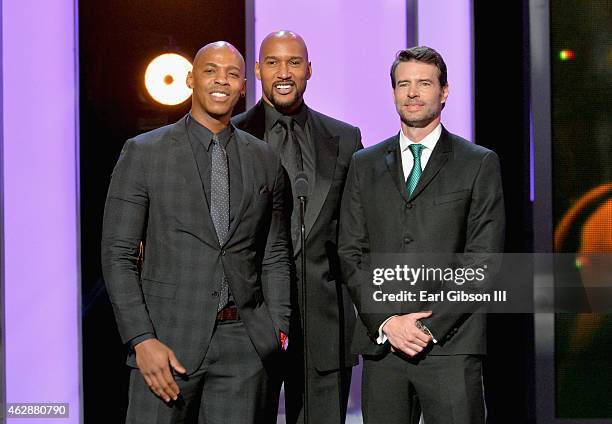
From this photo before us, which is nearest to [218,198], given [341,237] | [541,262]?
[341,237]

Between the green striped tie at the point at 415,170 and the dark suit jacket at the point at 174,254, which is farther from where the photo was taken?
the green striped tie at the point at 415,170

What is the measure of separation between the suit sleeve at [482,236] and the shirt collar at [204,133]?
2.79 feet

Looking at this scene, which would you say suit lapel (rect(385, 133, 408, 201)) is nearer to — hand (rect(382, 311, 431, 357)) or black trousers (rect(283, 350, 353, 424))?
hand (rect(382, 311, 431, 357))

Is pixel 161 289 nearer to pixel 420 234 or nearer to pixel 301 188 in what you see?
pixel 301 188

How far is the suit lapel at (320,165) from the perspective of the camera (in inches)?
135

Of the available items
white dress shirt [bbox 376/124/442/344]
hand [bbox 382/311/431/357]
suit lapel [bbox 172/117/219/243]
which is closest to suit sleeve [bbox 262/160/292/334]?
suit lapel [bbox 172/117/219/243]

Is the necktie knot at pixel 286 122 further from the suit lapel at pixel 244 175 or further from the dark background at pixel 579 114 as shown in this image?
the dark background at pixel 579 114

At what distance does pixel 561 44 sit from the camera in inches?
162

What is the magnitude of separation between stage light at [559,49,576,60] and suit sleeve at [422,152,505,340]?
3.88 ft

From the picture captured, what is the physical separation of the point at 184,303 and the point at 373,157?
0.86 meters

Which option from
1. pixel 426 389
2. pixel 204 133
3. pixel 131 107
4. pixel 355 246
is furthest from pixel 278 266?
pixel 131 107

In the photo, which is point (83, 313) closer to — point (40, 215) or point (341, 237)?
point (40, 215)

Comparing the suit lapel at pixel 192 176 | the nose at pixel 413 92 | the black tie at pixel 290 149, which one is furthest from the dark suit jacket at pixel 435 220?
the suit lapel at pixel 192 176

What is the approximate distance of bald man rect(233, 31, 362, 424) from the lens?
3.46m
